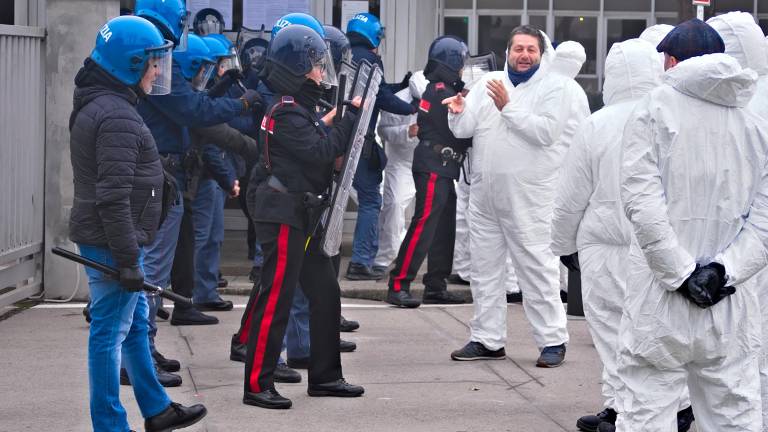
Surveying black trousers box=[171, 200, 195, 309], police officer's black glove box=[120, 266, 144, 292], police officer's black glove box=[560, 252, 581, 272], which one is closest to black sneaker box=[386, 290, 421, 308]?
black trousers box=[171, 200, 195, 309]

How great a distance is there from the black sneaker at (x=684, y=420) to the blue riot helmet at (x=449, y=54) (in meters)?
4.02

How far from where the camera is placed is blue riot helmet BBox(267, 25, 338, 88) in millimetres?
6602

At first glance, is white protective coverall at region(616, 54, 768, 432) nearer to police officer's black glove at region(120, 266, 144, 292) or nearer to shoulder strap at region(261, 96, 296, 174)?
police officer's black glove at region(120, 266, 144, 292)

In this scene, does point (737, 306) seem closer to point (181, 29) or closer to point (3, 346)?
point (181, 29)

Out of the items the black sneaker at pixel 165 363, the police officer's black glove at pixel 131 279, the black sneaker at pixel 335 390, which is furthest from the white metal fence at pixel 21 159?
the police officer's black glove at pixel 131 279

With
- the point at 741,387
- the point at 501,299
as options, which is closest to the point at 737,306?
the point at 741,387

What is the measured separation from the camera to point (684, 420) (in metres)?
6.20

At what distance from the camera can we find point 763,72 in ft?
19.1

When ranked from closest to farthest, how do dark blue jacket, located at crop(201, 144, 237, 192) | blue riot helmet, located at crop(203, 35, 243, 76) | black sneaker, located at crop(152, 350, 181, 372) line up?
black sneaker, located at crop(152, 350, 181, 372), blue riot helmet, located at crop(203, 35, 243, 76), dark blue jacket, located at crop(201, 144, 237, 192)

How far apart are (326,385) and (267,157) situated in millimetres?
1188

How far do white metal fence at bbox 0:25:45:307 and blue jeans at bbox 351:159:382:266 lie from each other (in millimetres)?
2507

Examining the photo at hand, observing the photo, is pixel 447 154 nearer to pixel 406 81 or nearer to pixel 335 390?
pixel 406 81

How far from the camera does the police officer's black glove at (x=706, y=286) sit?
455 centimetres

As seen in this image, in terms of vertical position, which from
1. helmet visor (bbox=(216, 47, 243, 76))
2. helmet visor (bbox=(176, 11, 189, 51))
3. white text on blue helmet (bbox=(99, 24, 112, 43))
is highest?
helmet visor (bbox=(176, 11, 189, 51))
